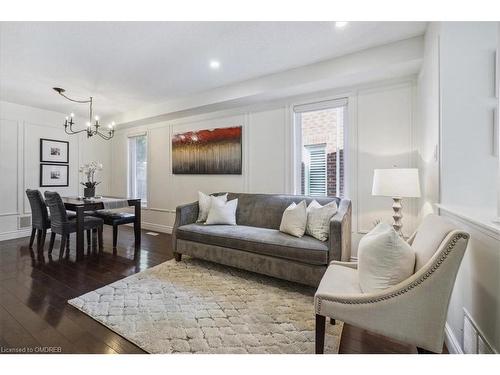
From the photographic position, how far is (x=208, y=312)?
6.47 ft

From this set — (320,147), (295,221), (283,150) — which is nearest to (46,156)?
(283,150)

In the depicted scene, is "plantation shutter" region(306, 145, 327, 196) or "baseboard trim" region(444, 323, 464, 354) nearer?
"baseboard trim" region(444, 323, 464, 354)

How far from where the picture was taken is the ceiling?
2207mm

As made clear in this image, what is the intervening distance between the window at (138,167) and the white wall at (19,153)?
1240mm

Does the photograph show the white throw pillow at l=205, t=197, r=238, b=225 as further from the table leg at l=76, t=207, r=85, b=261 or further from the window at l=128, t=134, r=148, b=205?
the window at l=128, t=134, r=148, b=205

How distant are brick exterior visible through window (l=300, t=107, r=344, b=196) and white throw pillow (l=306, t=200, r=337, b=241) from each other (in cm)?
68

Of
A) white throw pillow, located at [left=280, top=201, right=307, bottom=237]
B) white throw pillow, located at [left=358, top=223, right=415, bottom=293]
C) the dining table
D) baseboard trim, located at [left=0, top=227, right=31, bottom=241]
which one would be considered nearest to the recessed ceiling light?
white throw pillow, located at [left=280, top=201, right=307, bottom=237]

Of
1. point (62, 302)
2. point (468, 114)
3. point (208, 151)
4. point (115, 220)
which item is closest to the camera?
point (468, 114)

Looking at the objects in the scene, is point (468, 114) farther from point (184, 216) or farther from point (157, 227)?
point (157, 227)

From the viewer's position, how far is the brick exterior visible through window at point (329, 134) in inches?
128

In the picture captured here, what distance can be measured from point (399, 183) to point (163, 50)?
2.76 metres

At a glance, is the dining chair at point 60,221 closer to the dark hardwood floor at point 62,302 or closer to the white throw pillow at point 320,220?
the dark hardwood floor at point 62,302
